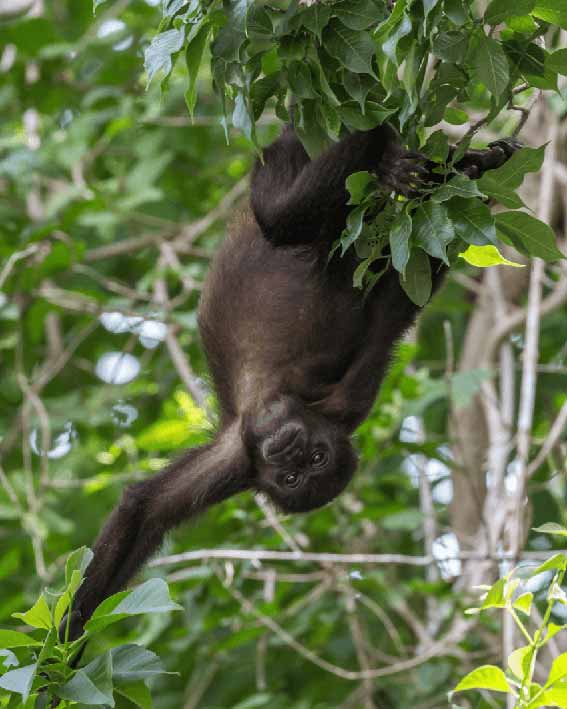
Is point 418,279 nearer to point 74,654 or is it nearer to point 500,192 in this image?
point 500,192

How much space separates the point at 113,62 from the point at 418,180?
4834 millimetres

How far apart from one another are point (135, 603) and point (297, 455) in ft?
5.38

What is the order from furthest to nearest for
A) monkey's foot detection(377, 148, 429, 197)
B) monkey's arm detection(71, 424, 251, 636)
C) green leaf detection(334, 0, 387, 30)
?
1. monkey's arm detection(71, 424, 251, 636)
2. monkey's foot detection(377, 148, 429, 197)
3. green leaf detection(334, 0, 387, 30)

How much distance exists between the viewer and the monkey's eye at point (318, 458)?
15.3ft

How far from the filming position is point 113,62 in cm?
785

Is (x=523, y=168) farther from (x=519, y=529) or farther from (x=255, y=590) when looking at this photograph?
(x=255, y=590)

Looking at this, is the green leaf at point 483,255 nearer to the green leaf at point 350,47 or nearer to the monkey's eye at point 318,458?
the green leaf at point 350,47

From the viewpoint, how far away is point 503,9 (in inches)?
120

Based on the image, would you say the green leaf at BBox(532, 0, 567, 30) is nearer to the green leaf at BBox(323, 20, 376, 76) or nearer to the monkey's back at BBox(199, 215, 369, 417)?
the green leaf at BBox(323, 20, 376, 76)

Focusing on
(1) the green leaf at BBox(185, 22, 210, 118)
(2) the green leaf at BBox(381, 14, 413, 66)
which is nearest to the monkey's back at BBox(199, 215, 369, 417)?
(1) the green leaf at BBox(185, 22, 210, 118)

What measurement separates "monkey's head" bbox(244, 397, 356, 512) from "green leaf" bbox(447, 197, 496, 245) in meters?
1.60

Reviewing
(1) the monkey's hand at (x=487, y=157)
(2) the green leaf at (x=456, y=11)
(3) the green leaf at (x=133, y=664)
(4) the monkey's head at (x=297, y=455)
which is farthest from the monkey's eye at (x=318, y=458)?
(2) the green leaf at (x=456, y=11)

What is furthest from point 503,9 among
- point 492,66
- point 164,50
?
point 164,50

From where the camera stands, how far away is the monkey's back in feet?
15.1
